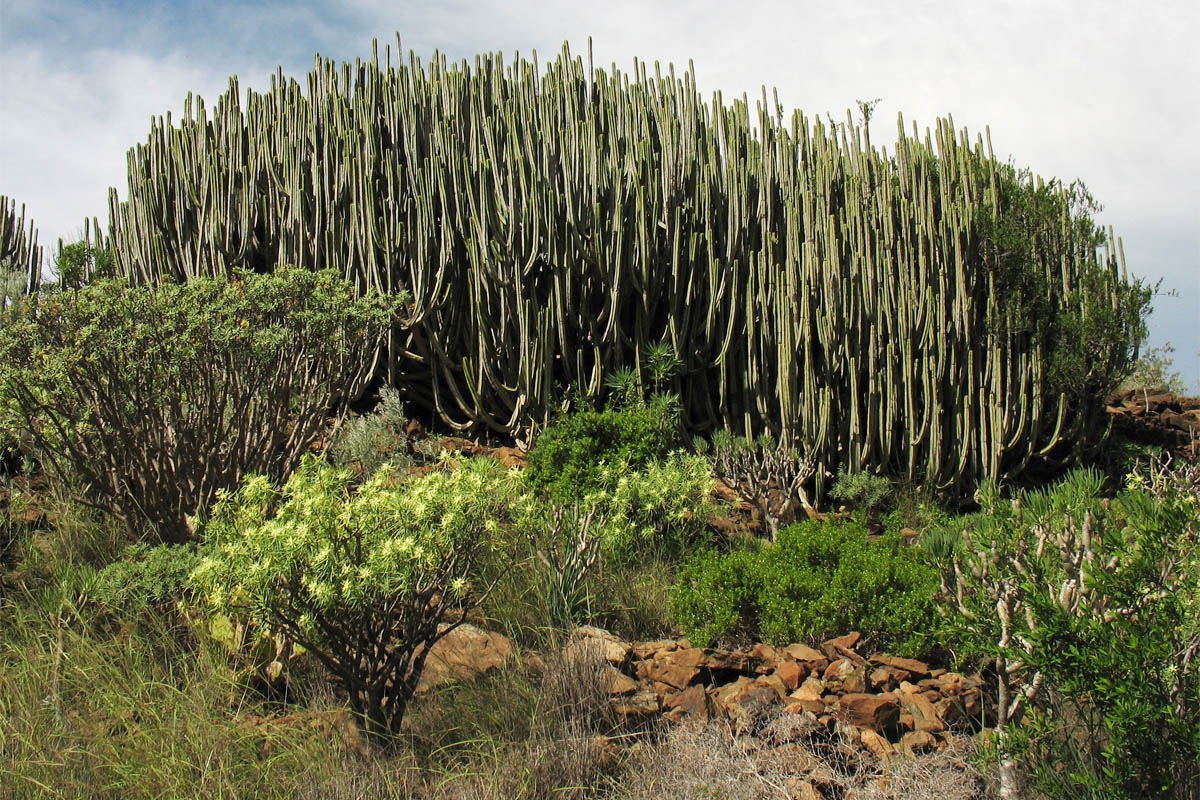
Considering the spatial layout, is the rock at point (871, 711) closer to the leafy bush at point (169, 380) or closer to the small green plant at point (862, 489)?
the leafy bush at point (169, 380)

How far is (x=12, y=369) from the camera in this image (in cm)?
506

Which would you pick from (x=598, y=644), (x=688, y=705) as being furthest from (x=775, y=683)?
(x=598, y=644)

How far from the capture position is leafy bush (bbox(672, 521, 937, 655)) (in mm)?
4012

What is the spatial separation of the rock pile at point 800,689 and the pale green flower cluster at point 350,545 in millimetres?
746

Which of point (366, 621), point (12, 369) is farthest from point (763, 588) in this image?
point (12, 369)

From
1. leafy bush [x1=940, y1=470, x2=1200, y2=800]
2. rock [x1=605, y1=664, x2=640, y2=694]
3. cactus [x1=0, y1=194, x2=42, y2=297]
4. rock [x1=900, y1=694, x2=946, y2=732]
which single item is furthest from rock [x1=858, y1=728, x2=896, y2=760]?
cactus [x1=0, y1=194, x2=42, y2=297]

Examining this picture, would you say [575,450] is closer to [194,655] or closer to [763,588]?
[763,588]

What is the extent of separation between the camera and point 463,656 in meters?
4.02

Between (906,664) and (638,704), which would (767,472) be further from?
(638,704)

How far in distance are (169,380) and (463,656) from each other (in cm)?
249

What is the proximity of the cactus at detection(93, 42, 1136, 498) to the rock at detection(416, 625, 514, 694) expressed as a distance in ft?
11.1

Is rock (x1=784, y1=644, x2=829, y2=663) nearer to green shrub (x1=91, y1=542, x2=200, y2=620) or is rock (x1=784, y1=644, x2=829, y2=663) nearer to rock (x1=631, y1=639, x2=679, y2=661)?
rock (x1=631, y1=639, x2=679, y2=661)

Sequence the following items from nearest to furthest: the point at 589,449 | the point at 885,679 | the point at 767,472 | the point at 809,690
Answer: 1. the point at 809,690
2. the point at 885,679
3. the point at 589,449
4. the point at 767,472

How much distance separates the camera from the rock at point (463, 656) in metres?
3.89
